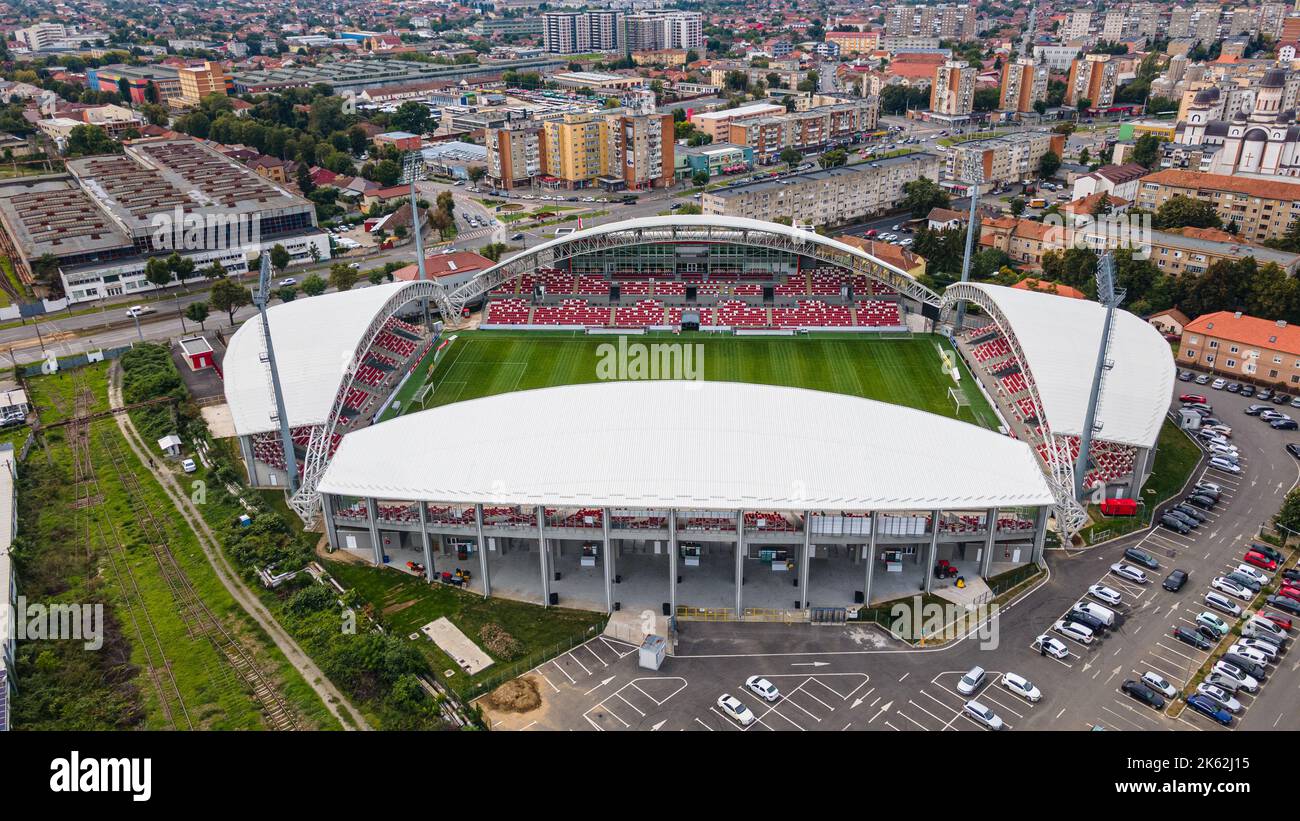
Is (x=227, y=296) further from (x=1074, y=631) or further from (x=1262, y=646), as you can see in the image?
(x=1262, y=646)

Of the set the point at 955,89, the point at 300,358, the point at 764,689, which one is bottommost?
the point at 764,689

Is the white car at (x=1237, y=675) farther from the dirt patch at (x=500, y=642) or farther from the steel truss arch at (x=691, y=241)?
the steel truss arch at (x=691, y=241)

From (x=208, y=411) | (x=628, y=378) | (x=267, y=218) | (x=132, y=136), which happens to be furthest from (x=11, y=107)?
(x=628, y=378)

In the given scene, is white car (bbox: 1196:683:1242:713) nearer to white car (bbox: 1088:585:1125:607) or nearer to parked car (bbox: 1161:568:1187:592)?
white car (bbox: 1088:585:1125:607)

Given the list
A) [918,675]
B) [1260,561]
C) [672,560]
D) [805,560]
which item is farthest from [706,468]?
[1260,561]
